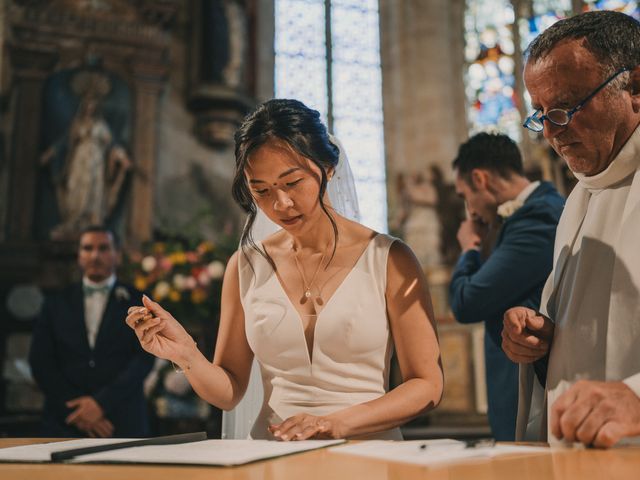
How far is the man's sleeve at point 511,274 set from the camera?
9.59 feet

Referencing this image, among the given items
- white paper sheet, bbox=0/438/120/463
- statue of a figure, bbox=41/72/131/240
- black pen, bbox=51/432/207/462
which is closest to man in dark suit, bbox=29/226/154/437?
white paper sheet, bbox=0/438/120/463

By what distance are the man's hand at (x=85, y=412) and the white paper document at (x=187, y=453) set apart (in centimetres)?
257

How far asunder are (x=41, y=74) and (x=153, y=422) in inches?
199

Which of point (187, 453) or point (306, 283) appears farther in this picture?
point (306, 283)

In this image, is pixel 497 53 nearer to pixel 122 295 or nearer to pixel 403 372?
pixel 122 295

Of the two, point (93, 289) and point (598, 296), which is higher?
point (93, 289)

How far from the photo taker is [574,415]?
1362 mm

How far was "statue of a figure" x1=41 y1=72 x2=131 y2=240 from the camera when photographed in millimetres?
8555

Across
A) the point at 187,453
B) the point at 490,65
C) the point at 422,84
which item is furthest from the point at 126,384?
the point at 490,65

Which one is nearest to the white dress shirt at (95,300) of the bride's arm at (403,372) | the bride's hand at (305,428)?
the bride's arm at (403,372)

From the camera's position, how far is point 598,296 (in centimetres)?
193

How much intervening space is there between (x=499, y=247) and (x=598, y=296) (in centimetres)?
111

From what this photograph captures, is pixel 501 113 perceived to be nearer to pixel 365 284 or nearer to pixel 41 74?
pixel 41 74

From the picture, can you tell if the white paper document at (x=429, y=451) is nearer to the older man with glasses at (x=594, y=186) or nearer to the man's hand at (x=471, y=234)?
the older man with glasses at (x=594, y=186)
